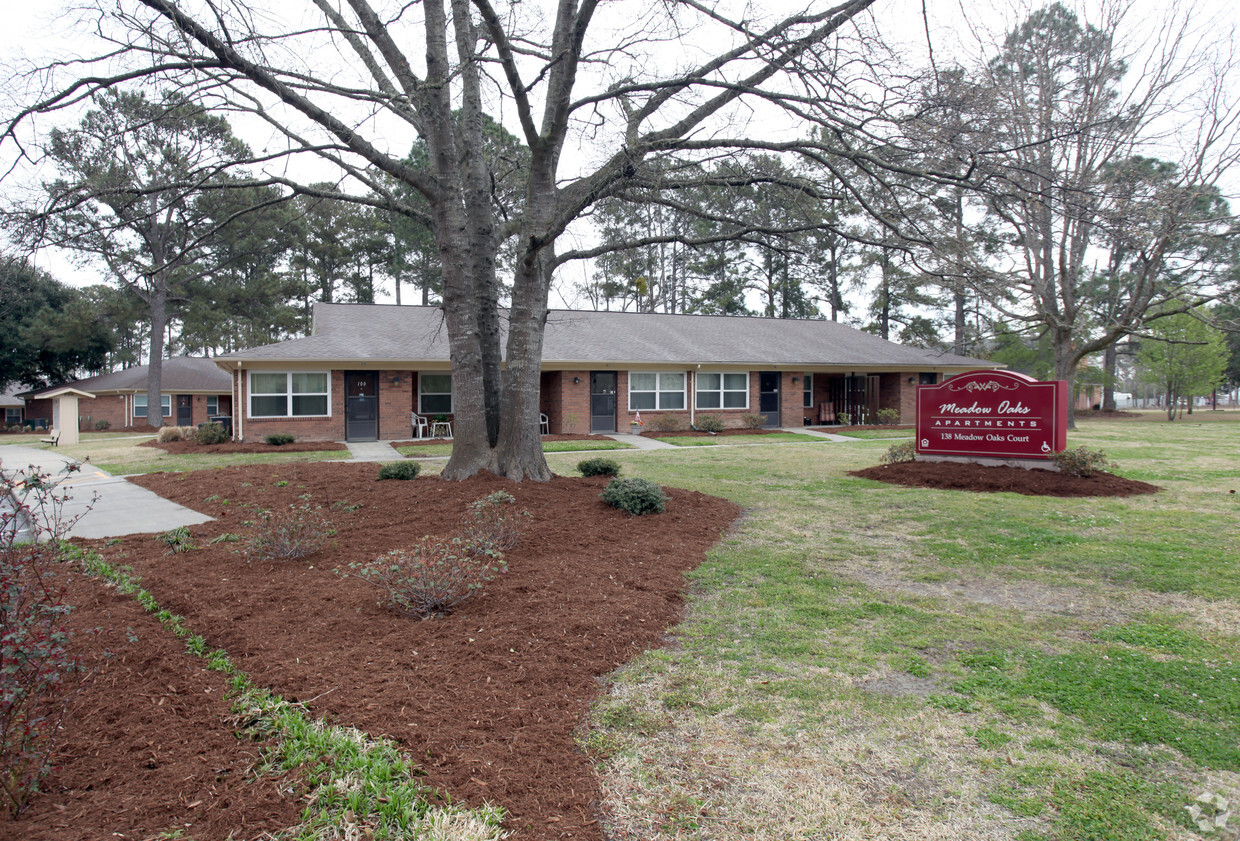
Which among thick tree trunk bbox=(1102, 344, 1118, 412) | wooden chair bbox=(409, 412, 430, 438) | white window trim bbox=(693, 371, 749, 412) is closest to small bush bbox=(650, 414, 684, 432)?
white window trim bbox=(693, 371, 749, 412)

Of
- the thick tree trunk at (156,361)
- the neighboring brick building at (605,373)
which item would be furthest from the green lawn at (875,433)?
the thick tree trunk at (156,361)

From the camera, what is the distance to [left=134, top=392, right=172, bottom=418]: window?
112 ft

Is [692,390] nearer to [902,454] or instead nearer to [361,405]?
[361,405]

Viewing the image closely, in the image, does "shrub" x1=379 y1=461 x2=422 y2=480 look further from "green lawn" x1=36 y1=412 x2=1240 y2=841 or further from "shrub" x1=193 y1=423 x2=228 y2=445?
"shrub" x1=193 y1=423 x2=228 y2=445

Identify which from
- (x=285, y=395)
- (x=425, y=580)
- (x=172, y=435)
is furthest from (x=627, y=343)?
(x=425, y=580)

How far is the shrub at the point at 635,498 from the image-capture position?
A: 7441mm

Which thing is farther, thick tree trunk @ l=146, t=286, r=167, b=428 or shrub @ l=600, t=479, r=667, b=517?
thick tree trunk @ l=146, t=286, r=167, b=428

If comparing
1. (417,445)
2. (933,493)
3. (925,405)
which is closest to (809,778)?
(933,493)

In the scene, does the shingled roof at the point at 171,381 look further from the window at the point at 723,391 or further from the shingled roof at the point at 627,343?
the window at the point at 723,391

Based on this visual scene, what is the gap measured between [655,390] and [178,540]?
18.0m

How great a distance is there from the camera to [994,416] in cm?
1125

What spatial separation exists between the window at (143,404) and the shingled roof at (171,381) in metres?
0.88

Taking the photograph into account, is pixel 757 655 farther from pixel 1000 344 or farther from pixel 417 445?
pixel 1000 344

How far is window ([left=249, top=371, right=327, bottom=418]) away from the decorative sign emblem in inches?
634
